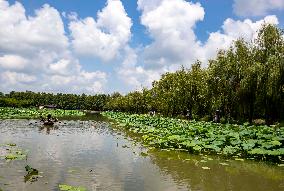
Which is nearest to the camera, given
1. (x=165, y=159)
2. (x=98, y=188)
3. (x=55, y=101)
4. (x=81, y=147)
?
(x=98, y=188)

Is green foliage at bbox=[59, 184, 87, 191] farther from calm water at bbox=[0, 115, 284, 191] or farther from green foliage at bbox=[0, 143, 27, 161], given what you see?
green foliage at bbox=[0, 143, 27, 161]

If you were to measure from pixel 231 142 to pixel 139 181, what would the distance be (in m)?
7.19

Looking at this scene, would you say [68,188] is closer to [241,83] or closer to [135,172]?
[135,172]

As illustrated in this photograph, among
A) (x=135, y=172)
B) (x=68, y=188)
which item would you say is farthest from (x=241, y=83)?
(x=68, y=188)

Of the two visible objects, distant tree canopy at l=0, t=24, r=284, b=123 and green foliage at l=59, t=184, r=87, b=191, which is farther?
distant tree canopy at l=0, t=24, r=284, b=123

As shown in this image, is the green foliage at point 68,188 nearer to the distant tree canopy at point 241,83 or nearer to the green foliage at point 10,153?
the green foliage at point 10,153

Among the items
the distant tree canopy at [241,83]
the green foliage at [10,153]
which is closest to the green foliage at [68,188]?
the green foliage at [10,153]

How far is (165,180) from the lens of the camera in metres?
11.2

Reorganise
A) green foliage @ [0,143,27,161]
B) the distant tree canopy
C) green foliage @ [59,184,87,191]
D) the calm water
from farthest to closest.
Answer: the distant tree canopy → green foliage @ [0,143,27,161] → the calm water → green foliage @ [59,184,87,191]

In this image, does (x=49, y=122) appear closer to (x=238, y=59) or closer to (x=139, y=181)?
(x=238, y=59)

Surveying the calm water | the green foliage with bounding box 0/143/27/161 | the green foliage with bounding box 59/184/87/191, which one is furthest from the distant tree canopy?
the green foliage with bounding box 59/184/87/191

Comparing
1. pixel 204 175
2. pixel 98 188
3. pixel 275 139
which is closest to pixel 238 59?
pixel 275 139

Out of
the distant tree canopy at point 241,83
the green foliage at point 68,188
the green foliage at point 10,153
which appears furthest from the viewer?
the distant tree canopy at point 241,83

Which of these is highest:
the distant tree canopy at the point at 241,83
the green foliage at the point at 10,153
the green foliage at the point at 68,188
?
the distant tree canopy at the point at 241,83
